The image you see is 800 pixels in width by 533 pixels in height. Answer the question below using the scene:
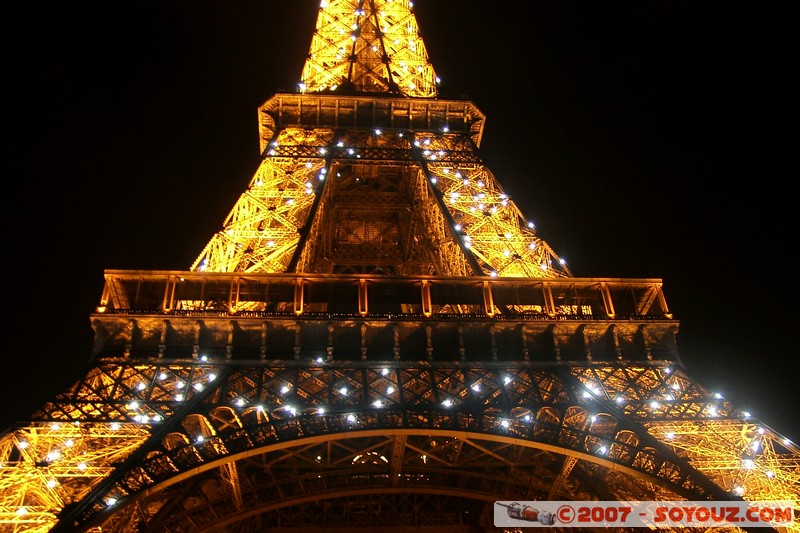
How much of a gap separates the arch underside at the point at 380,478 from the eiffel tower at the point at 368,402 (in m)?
0.07

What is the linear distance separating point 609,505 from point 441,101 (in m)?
19.1

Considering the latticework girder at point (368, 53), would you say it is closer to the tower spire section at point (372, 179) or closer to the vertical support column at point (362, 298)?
the tower spire section at point (372, 179)

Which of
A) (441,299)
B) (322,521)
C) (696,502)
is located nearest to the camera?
(696,502)

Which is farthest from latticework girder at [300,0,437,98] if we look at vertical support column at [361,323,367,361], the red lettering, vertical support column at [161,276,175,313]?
the red lettering

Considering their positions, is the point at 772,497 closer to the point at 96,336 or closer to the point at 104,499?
the point at 104,499

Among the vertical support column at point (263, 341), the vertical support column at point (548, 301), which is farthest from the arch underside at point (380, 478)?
the vertical support column at point (548, 301)

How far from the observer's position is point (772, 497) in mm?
13102

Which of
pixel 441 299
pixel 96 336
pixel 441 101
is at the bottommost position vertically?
pixel 96 336

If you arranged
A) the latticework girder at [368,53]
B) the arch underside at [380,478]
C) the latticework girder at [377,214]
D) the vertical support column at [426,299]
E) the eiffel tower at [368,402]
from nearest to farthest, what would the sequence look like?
1. the eiffel tower at [368,402]
2. the arch underside at [380,478]
3. the vertical support column at [426,299]
4. the latticework girder at [377,214]
5. the latticework girder at [368,53]

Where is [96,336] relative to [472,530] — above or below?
above

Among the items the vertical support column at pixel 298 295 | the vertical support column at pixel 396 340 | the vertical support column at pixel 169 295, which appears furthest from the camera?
the vertical support column at pixel 298 295

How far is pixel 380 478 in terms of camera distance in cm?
1805

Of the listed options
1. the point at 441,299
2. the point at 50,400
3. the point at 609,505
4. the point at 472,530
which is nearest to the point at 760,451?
the point at 609,505

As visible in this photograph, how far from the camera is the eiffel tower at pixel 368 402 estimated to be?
43.2ft
